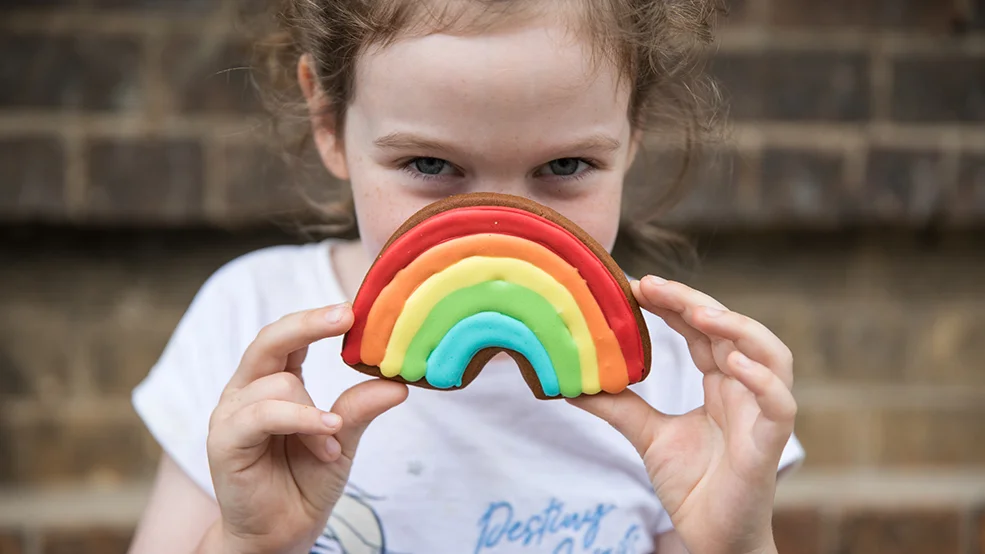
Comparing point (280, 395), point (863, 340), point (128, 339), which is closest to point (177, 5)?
point (128, 339)

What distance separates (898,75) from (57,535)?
85.2 inches

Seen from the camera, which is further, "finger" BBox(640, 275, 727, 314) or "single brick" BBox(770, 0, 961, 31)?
"single brick" BBox(770, 0, 961, 31)

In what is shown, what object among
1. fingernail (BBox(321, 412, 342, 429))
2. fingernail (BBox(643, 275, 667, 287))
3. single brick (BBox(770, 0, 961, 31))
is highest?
single brick (BBox(770, 0, 961, 31))

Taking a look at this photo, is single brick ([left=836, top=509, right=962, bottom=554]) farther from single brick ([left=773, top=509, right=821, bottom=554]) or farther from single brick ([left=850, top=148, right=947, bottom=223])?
single brick ([left=850, top=148, right=947, bottom=223])

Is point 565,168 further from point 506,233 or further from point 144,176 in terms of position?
point 144,176

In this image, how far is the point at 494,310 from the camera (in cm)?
109

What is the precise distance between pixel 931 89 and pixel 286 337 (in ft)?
5.90

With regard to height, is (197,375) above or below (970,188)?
below

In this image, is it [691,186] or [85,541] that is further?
[85,541]

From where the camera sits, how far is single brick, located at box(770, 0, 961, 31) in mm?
2309

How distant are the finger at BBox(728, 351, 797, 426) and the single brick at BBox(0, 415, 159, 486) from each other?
1.69 m

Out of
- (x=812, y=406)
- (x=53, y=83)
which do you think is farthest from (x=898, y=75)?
(x=53, y=83)

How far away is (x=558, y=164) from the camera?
3.85ft

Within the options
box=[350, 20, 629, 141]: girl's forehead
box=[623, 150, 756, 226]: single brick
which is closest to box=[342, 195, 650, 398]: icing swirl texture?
box=[350, 20, 629, 141]: girl's forehead
